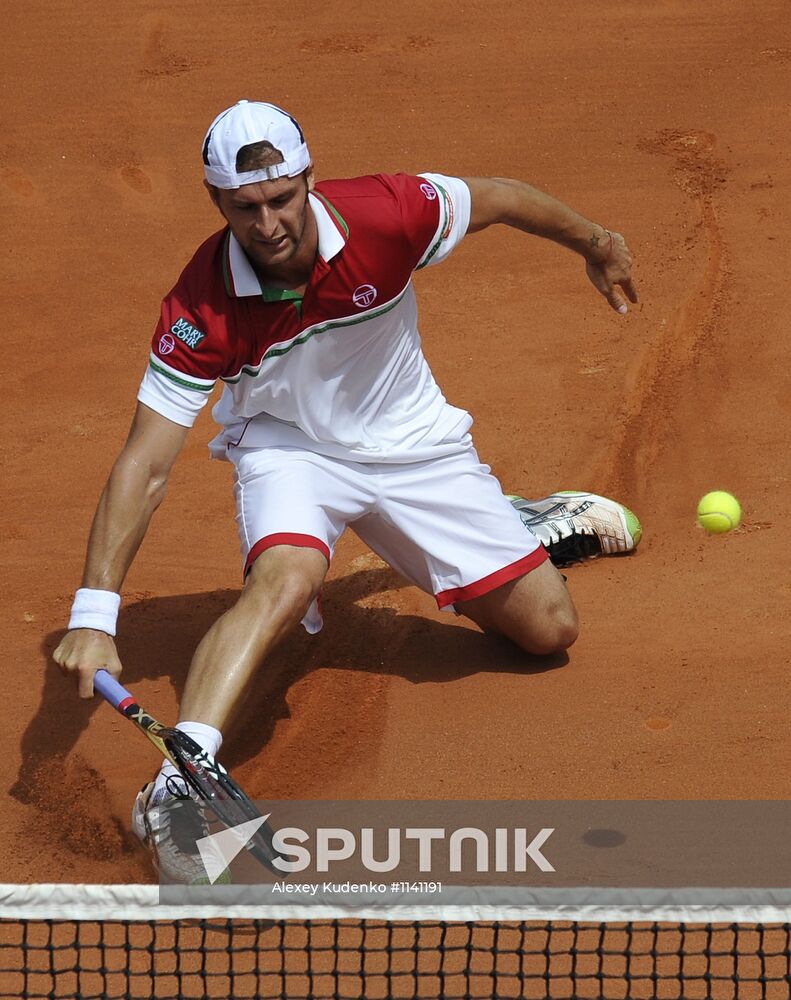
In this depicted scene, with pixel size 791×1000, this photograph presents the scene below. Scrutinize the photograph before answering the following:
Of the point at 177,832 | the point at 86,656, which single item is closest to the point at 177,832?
the point at 177,832

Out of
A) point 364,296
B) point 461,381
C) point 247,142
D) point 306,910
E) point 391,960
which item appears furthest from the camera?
point 461,381

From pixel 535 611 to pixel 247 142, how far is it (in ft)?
7.08

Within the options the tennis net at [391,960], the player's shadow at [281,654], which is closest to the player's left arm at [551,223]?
the player's shadow at [281,654]

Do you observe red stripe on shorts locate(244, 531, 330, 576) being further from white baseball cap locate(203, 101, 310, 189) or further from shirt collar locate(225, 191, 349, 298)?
white baseball cap locate(203, 101, 310, 189)

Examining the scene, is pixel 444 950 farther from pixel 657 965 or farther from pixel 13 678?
pixel 13 678

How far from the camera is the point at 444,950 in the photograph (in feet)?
13.3

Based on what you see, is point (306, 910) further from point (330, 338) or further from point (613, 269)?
point (613, 269)

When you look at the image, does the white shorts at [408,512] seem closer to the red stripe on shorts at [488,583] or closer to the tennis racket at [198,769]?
the red stripe on shorts at [488,583]

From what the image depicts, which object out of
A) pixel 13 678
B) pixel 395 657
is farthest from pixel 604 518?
pixel 13 678

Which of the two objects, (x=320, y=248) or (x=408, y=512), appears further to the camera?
(x=408, y=512)

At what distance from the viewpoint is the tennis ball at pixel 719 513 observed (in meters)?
6.70

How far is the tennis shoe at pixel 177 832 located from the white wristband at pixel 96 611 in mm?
578

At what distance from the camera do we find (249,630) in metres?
5.03

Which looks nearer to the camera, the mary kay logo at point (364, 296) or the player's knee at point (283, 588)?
the player's knee at point (283, 588)
